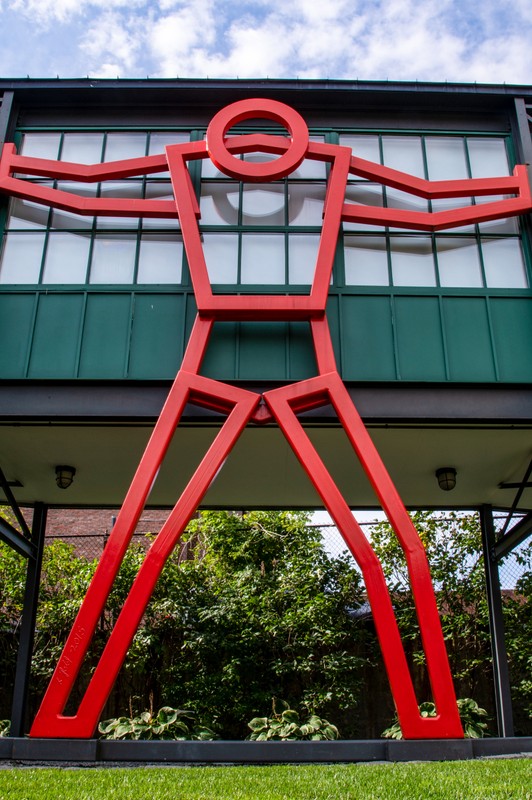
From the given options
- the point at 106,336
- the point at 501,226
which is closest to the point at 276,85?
the point at 501,226

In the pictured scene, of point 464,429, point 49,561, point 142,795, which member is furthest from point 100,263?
point 49,561

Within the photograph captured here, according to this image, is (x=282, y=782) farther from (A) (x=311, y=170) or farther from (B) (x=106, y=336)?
(A) (x=311, y=170)

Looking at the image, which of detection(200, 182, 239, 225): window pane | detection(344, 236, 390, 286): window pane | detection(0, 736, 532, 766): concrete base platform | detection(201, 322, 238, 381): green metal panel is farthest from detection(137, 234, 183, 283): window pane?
detection(0, 736, 532, 766): concrete base platform

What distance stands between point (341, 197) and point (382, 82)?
8.69 ft

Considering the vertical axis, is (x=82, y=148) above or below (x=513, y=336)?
above

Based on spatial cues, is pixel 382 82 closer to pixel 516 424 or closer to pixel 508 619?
pixel 516 424

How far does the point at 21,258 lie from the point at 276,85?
478cm

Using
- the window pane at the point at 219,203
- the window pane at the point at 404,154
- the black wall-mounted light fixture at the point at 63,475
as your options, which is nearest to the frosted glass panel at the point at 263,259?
the window pane at the point at 219,203

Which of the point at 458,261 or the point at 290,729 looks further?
the point at 290,729

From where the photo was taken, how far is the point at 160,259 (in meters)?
10.6

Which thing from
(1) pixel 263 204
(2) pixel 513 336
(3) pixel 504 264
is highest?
(1) pixel 263 204

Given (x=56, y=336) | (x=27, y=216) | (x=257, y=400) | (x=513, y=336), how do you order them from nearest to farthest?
(x=257, y=400) < (x=56, y=336) < (x=513, y=336) < (x=27, y=216)

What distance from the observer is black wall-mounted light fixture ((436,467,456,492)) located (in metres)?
11.6

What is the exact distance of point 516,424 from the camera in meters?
9.70
